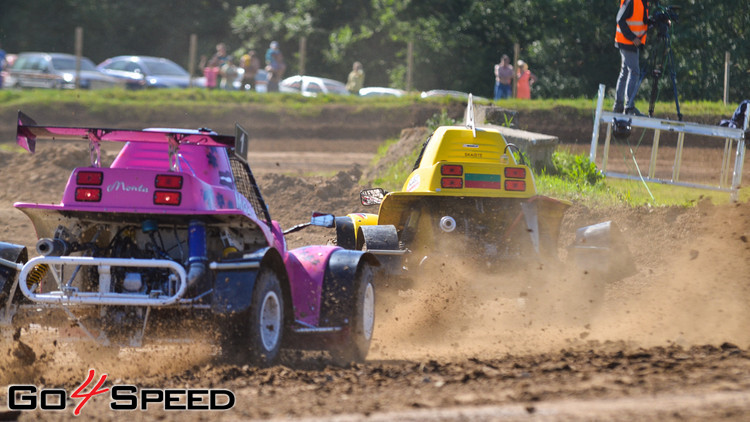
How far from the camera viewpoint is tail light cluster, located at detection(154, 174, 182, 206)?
22.0 feet

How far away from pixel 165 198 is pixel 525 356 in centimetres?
263

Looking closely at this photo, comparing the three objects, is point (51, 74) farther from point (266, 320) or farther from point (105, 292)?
point (266, 320)

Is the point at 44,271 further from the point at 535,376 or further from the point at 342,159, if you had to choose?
the point at 342,159

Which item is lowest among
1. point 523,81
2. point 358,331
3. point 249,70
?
point 358,331

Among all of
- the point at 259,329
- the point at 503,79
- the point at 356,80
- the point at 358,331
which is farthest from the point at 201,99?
the point at 259,329

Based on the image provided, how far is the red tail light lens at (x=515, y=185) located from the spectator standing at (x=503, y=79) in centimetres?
1844

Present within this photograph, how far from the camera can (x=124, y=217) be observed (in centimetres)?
698

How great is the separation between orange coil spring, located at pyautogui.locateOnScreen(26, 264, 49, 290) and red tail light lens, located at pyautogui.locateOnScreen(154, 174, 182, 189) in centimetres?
113

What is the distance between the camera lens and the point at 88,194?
22.1 ft

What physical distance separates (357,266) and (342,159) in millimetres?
15154

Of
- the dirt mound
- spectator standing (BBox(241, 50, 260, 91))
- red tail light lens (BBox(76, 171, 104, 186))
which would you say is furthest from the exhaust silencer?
spectator standing (BBox(241, 50, 260, 91))

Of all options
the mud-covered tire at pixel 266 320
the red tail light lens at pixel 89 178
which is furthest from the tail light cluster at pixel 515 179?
the red tail light lens at pixel 89 178

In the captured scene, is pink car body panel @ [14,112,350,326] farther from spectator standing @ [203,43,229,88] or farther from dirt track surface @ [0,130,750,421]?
spectator standing @ [203,43,229,88]

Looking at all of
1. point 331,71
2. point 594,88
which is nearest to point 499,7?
point 594,88
